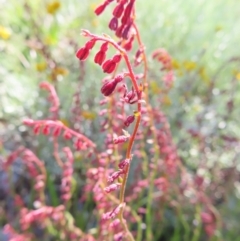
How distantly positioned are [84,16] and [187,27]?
73 centimetres

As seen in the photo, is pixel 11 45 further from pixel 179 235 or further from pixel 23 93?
pixel 179 235

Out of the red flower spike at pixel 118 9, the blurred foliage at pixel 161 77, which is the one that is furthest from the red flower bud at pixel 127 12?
the blurred foliage at pixel 161 77

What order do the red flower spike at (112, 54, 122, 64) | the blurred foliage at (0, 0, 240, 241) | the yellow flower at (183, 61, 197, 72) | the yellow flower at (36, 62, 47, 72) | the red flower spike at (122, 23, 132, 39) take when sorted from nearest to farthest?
the red flower spike at (112, 54, 122, 64) < the red flower spike at (122, 23, 132, 39) < the blurred foliage at (0, 0, 240, 241) < the yellow flower at (36, 62, 47, 72) < the yellow flower at (183, 61, 197, 72)

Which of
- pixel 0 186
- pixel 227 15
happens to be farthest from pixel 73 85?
pixel 227 15

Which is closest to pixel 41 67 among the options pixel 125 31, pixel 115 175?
pixel 125 31

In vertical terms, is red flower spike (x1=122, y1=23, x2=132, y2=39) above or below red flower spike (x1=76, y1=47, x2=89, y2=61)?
above

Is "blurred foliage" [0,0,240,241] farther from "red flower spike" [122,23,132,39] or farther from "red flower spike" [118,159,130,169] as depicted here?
"red flower spike" [118,159,130,169]

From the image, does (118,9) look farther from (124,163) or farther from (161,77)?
(161,77)

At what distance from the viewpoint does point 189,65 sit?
3502 mm

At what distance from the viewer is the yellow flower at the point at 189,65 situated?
3.51 metres

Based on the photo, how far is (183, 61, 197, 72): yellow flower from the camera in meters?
3.51

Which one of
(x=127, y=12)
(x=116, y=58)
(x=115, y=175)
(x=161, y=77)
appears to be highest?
(x=161, y=77)

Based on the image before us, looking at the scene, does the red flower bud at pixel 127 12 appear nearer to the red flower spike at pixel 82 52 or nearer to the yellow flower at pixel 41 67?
the red flower spike at pixel 82 52

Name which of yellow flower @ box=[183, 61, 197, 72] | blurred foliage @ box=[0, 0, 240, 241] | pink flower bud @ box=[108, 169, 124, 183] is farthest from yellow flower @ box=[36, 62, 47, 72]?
pink flower bud @ box=[108, 169, 124, 183]
